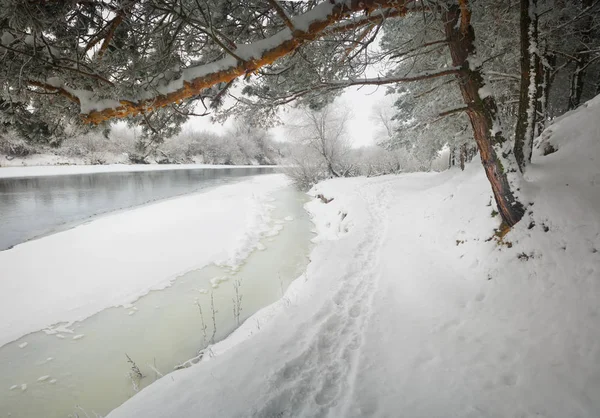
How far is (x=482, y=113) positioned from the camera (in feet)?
11.8

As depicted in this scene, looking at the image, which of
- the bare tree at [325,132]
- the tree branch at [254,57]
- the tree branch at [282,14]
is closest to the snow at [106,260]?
the tree branch at [254,57]

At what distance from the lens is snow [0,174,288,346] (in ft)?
16.7

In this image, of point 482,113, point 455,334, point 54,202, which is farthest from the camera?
point 54,202

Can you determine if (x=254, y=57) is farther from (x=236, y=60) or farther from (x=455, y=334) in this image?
(x=455, y=334)

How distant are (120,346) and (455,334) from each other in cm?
519

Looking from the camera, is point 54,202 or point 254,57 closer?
point 254,57

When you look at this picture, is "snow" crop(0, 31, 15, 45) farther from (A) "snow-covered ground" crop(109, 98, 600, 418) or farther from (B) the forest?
(A) "snow-covered ground" crop(109, 98, 600, 418)

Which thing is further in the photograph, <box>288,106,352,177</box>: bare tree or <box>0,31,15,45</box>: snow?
<box>288,106,352,177</box>: bare tree

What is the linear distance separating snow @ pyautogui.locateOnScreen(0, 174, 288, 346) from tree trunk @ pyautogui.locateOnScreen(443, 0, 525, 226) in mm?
6378

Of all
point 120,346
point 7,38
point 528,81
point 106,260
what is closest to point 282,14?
point 7,38

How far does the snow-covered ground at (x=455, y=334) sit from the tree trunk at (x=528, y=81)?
1.81 ft

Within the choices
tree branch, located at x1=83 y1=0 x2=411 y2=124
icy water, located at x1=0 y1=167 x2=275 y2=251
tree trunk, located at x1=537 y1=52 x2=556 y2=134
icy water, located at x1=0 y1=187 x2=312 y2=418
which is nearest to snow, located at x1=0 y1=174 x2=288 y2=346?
icy water, located at x1=0 y1=187 x2=312 y2=418

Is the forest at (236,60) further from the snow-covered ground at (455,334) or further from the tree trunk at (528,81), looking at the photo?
the snow-covered ground at (455,334)

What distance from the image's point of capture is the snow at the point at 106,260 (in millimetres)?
5078
